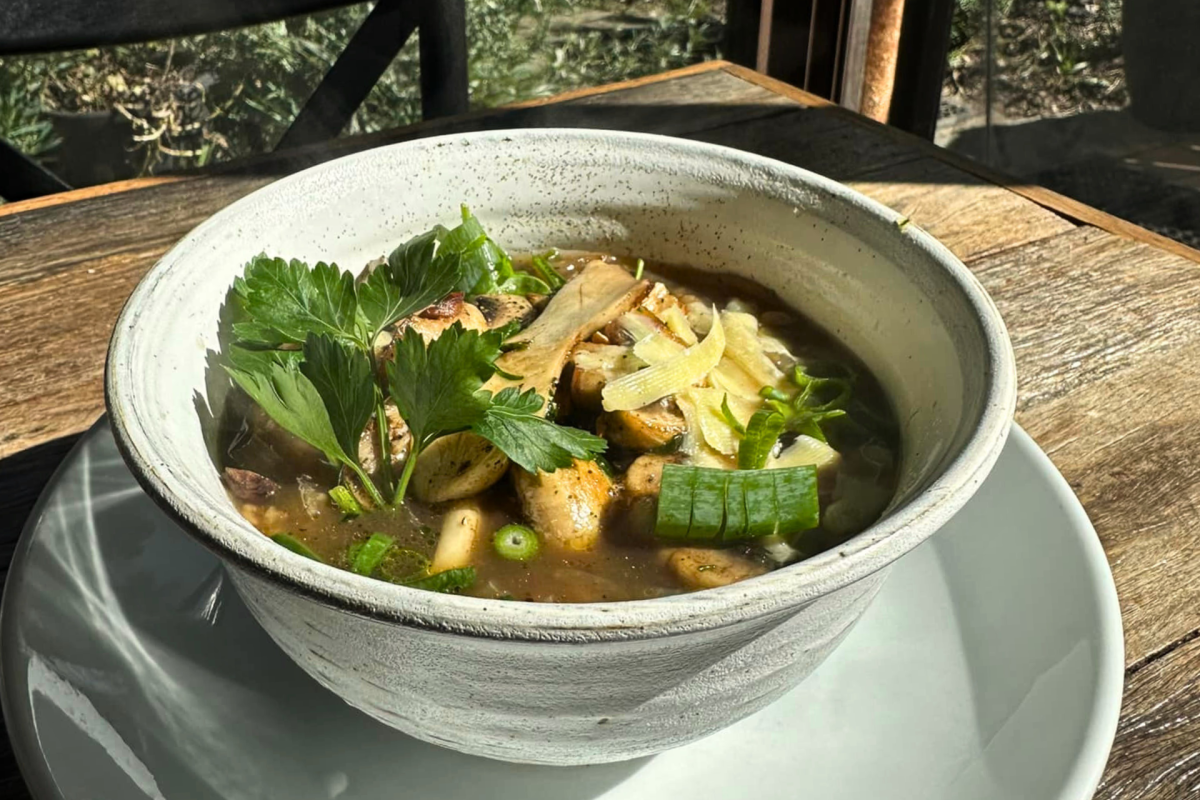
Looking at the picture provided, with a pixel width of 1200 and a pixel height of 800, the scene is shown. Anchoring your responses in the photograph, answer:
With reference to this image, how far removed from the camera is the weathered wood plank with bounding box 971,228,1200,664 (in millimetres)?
1271

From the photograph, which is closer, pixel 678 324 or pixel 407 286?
pixel 407 286

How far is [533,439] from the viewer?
41.6 inches

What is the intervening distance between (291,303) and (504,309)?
1.07 feet

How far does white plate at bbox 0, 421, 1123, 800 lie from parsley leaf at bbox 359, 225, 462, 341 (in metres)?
0.33

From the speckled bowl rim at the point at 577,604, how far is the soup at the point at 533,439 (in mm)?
194

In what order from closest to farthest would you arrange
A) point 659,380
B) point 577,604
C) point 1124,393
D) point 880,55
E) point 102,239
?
point 577,604
point 659,380
point 1124,393
point 102,239
point 880,55

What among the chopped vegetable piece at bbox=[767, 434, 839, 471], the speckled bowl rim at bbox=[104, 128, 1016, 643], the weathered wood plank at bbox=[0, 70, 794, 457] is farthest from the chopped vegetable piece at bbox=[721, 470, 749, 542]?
the weathered wood plank at bbox=[0, 70, 794, 457]

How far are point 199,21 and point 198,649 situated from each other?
6.68ft

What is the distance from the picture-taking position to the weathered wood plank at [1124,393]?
1271 mm

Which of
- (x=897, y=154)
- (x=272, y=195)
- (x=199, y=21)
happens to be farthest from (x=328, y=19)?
(x=272, y=195)

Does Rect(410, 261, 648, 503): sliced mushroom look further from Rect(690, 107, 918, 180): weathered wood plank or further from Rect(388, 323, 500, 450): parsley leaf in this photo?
Rect(690, 107, 918, 180): weathered wood plank

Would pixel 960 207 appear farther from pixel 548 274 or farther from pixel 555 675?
pixel 555 675

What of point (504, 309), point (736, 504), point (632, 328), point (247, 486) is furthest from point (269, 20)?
point (736, 504)

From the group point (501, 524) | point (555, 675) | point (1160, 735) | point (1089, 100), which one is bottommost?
point (1089, 100)
